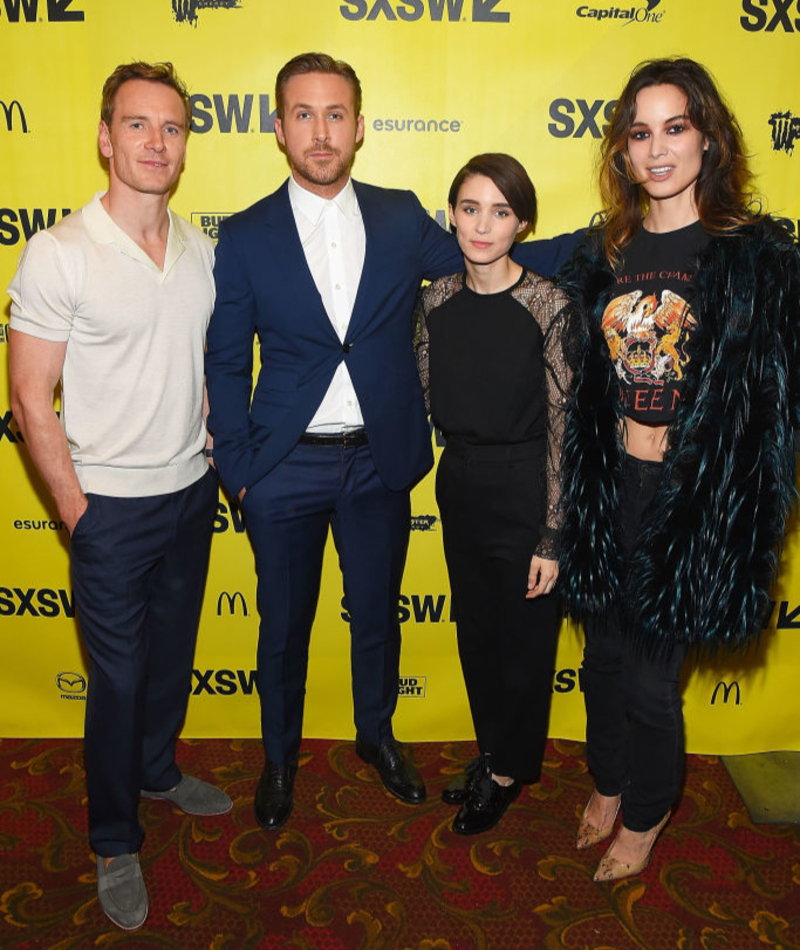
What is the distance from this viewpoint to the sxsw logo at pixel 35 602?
121 inches

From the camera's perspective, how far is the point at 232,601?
3062 mm

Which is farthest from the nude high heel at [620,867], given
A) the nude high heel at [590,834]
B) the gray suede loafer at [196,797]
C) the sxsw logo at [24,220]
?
the sxsw logo at [24,220]

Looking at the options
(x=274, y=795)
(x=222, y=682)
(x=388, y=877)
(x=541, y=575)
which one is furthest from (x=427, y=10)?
(x=388, y=877)

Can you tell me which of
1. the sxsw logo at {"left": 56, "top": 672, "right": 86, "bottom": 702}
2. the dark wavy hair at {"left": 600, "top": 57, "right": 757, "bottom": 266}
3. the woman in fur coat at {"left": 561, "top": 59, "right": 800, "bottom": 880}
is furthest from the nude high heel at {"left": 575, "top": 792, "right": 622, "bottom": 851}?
the sxsw logo at {"left": 56, "top": 672, "right": 86, "bottom": 702}

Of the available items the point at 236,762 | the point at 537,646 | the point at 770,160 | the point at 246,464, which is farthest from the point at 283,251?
the point at 236,762

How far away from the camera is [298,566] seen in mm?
2566

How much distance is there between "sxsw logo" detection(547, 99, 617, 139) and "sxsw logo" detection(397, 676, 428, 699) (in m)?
1.94

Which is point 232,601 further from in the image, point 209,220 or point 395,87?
point 395,87

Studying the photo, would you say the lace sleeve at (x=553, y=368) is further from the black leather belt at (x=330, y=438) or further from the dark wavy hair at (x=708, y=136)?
the black leather belt at (x=330, y=438)

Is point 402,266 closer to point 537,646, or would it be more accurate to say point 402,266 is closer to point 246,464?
point 246,464

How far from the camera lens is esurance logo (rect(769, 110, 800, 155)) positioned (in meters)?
2.64

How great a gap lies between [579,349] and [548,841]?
4.96 feet

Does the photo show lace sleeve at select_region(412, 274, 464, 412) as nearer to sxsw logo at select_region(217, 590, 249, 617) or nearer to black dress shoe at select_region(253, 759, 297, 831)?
sxsw logo at select_region(217, 590, 249, 617)

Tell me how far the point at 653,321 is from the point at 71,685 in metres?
2.44
